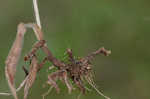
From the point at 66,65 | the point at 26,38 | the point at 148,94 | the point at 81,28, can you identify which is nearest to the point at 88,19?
the point at 81,28

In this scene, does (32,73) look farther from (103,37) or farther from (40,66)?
(103,37)

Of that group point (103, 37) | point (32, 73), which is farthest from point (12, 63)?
point (103, 37)

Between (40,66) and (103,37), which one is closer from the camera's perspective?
(40,66)

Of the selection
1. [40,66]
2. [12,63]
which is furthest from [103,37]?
[12,63]

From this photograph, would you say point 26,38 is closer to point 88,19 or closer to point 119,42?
point 88,19

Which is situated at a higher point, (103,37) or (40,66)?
(40,66)

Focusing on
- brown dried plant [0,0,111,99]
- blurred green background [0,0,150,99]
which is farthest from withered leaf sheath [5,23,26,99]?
blurred green background [0,0,150,99]

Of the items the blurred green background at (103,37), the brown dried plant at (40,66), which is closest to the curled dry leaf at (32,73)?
the brown dried plant at (40,66)

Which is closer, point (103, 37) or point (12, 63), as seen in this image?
point (12, 63)
